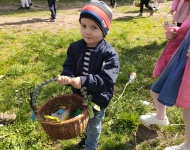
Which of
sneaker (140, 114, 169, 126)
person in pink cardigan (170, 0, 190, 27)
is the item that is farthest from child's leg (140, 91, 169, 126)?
person in pink cardigan (170, 0, 190, 27)

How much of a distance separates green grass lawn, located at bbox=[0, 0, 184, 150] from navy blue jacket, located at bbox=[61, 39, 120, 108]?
89cm

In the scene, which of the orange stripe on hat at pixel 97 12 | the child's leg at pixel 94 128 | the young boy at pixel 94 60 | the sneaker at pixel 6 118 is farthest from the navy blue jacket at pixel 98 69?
the sneaker at pixel 6 118

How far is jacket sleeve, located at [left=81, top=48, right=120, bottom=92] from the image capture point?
81.2 inches

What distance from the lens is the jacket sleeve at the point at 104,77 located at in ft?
6.77

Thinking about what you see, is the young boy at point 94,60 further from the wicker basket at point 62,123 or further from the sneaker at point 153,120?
the sneaker at point 153,120

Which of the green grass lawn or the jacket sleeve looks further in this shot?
the green grass lawn

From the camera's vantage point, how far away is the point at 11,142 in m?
2.77

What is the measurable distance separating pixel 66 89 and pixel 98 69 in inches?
67.1

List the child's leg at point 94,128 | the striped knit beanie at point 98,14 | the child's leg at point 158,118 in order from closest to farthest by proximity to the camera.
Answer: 1. the striped knit beanie at point 98,14
2. the child's leg at point 94,128
3. the child's leg at point 158,118

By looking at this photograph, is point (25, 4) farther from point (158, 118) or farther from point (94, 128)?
point (94, 128)

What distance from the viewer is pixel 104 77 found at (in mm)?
2109

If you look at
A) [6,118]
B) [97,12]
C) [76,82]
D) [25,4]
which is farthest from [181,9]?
[25,4]

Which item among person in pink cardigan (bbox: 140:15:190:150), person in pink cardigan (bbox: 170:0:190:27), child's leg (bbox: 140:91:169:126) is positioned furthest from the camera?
person in pink cardigan (bbox: 170:0:190:27)

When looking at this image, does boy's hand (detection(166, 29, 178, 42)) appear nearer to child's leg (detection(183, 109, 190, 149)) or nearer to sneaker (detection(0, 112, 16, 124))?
child's leg (detection(183, 109, 190, 149))
